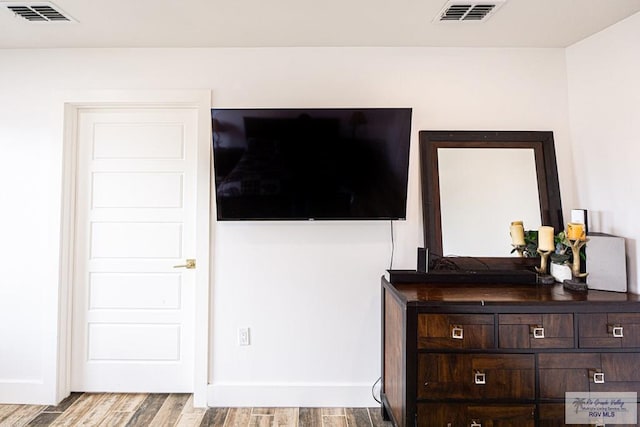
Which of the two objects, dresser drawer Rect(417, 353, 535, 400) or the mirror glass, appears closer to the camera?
dresser drawer Rect(417, 353, 535, 400)

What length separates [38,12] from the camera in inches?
77.4

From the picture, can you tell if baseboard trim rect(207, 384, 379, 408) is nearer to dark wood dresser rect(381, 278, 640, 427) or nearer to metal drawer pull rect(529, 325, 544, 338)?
dark wood dresser rect(381, 278, 640, 427)

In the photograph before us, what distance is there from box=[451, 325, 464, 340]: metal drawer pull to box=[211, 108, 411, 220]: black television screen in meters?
0.80

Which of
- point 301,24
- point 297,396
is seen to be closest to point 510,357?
point 297,396

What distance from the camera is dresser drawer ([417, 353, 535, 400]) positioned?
166 centimetres

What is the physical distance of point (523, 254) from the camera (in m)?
2.26

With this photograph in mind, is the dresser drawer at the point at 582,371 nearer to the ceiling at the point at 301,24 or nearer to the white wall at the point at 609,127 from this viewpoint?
the white wall at the point at 609,127

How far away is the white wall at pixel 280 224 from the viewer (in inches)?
93.1

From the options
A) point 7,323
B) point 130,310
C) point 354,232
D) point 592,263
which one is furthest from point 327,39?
point 7,323

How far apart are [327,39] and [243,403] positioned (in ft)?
8.21

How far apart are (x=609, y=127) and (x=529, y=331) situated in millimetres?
1407

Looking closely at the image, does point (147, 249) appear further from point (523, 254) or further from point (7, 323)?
point (523, 254)
